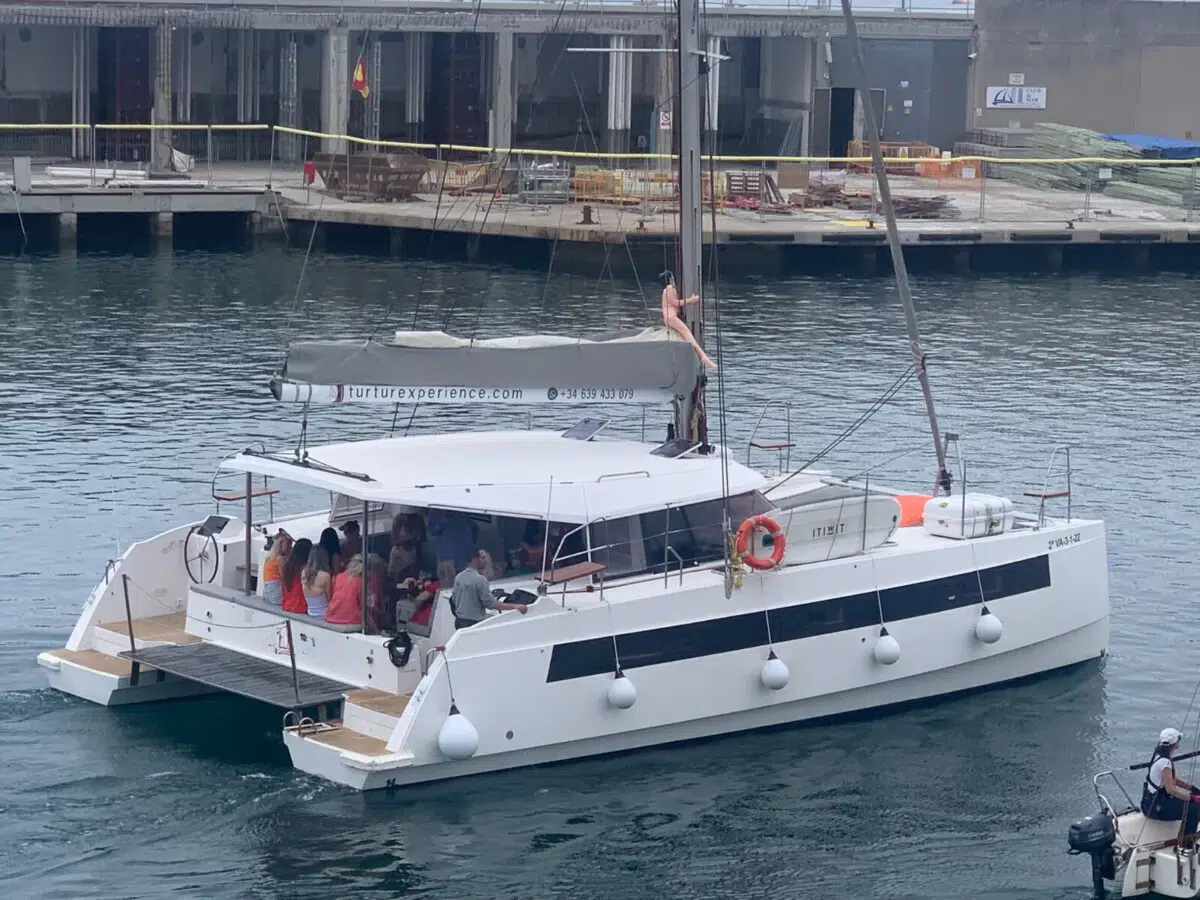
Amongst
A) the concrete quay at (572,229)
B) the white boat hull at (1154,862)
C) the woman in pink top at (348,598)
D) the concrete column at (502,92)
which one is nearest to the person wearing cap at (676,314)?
the woman in pink top at (348,598)

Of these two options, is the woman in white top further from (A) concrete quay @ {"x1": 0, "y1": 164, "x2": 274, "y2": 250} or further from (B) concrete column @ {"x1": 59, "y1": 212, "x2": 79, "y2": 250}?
(B) concrete column @ {"x1": 59, "y1": 212, "x2": 79, "y2": 250}

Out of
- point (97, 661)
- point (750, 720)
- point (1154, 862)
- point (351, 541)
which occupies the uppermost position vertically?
point (351, 541)

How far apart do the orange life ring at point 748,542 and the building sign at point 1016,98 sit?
47.6 metres

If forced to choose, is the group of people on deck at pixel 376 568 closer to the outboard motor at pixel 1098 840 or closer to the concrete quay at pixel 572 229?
the outboard motor at pixel 1098 840

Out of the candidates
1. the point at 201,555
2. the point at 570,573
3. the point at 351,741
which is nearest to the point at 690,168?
the point at 570,573

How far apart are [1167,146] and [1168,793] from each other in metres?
45.8

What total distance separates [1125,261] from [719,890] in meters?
38.5

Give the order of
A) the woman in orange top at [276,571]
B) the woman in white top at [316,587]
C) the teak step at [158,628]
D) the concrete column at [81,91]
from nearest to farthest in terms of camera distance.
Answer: the woman in white top at [316,587] → the woman in orange top at [276,571] → the teak step at [158,628] → the concrete column at [81,91]

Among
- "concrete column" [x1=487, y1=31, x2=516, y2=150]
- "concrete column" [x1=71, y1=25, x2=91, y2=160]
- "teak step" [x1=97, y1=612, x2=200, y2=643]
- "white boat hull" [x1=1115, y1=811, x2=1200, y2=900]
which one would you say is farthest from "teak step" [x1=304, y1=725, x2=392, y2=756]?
"concrete column" [x1=71, y1=25, x2=91, y2=160]

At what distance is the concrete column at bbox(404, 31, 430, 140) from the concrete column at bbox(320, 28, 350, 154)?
3.77 metres

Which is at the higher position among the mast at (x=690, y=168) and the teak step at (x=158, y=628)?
Answer: the mast at (x=690, y=168)

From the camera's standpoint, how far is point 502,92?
6050cm

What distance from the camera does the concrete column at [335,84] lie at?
192 ft

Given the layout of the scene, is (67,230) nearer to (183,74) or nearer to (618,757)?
(183,74)
